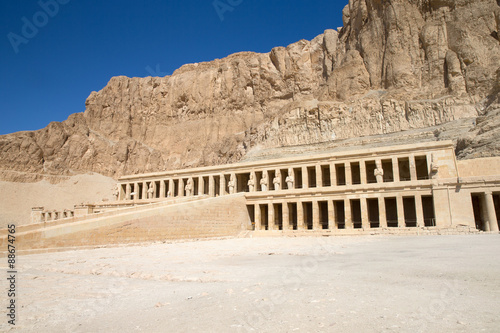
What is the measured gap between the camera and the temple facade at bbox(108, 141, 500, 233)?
74.6ft

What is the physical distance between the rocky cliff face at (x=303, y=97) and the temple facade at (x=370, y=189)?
8.00 m

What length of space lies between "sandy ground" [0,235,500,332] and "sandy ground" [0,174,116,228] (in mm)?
48567

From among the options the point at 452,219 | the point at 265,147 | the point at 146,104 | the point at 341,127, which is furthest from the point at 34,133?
the point at 452,219

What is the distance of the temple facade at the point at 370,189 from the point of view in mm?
22750

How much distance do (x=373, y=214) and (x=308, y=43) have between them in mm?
54039

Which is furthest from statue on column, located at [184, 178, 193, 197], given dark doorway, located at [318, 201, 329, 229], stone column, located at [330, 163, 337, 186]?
stone column, located at [330, 163, 337, 186]

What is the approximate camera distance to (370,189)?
1030 inches

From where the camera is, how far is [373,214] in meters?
30.2

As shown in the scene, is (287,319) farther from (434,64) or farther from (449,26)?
(449,26)

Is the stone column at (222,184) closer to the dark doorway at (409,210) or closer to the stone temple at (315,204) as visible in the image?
the stone temple at (315,204)

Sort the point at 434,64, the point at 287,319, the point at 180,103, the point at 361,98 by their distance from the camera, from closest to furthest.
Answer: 1. the point at 287,319
2. the point at 434,64
3. the point at 361,98
4. the point at 180,103

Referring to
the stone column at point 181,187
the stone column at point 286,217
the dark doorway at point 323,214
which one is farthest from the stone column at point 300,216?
the stone column at point 181,187

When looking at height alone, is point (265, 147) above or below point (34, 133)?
below

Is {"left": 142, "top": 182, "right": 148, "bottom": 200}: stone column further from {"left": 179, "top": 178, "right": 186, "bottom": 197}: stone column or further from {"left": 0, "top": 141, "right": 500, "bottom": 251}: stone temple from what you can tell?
{"left": 179, "top": 178, "right": 186, "bottom": 197}: stone column
